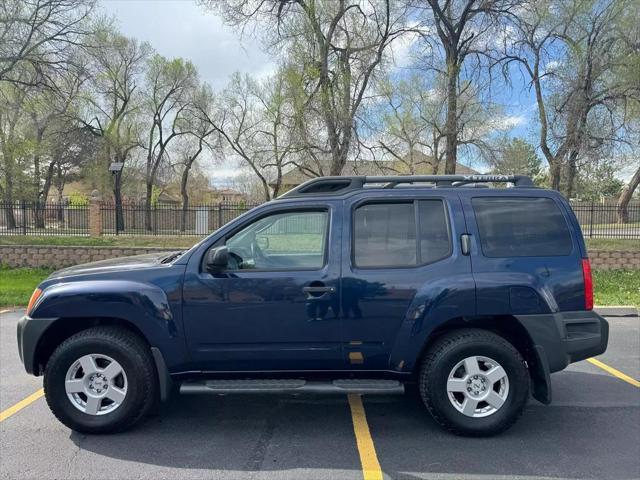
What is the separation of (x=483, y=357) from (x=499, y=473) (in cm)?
86

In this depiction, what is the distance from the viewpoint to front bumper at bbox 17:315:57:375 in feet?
13.2

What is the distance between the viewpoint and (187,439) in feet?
13.1

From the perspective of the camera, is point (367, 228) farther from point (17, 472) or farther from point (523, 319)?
point (17, 472)

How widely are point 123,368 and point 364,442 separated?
197 cm

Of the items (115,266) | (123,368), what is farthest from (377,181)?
(123,368)

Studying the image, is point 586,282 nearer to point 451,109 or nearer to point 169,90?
point 451,109

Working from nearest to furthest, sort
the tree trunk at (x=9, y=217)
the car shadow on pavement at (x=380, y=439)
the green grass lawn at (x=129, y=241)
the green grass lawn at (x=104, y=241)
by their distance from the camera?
the car shadow on pavement at (x=380, y=439)
the green grass lawn at (x=129, y=241)
the green grass lawn at (x=104, y=241)
the tree trunk at (x=9, y=217)

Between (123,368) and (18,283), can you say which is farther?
(18,283)

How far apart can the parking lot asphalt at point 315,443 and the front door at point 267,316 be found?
588mm

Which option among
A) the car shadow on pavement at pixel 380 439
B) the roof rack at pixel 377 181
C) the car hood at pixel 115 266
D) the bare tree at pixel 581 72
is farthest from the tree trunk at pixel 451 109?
the car hood at pixel 115 266

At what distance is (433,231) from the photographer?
4.14m

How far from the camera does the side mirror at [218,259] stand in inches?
153

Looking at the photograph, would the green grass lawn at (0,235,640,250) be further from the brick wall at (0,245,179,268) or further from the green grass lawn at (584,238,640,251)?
the brick wall at (0,245,179,268)

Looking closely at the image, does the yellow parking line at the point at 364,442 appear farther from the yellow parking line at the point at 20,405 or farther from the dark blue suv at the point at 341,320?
the yellow parking line at the point at 20,405
